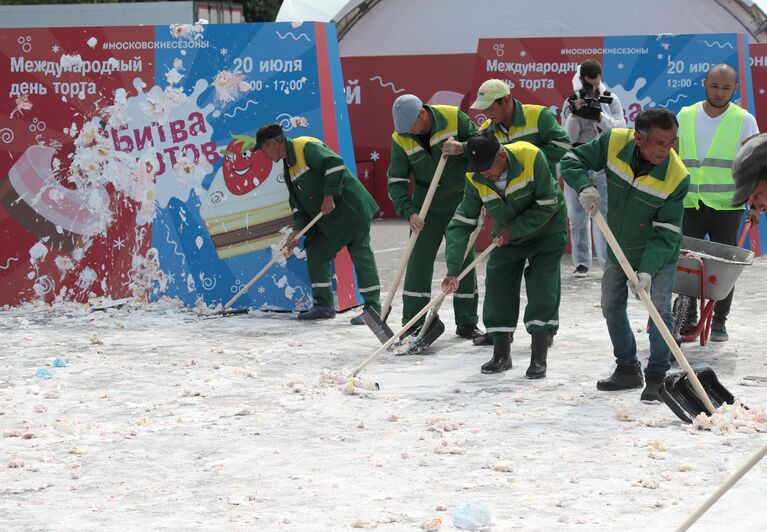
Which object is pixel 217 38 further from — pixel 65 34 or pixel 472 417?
pixel 472 417

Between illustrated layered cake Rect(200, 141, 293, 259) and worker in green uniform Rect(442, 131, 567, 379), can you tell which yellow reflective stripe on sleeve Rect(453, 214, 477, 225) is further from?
illustrated layered cake Rect(200, 141, 293, 259)

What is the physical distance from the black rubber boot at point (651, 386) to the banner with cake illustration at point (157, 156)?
381 cm

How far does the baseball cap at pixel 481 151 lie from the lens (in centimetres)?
696

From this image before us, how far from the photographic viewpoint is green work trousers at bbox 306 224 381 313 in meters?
9.39

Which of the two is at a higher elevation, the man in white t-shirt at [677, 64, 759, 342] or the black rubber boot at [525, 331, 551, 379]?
the man in white t-shirt at [677, 64, 759, 342]

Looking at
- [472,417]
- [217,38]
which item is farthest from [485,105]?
[217,38]

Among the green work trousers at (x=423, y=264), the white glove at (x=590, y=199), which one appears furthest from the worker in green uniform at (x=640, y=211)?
the green work trousers at (x=423, y=264)

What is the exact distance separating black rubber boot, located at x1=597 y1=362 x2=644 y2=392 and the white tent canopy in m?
13.1

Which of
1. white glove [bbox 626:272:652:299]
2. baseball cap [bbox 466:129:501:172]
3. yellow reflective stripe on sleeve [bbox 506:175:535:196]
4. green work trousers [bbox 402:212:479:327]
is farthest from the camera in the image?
green work trousers [bbox 402:212:479:327]

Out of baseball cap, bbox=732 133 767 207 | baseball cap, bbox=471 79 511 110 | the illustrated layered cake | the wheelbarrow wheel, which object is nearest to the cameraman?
the wheelbarrow wheel

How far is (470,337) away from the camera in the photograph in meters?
8.90

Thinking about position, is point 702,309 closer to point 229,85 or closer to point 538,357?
point 538,357

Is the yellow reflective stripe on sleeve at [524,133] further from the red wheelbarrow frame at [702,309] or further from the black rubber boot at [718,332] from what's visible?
the black rubber boot at [718,332]

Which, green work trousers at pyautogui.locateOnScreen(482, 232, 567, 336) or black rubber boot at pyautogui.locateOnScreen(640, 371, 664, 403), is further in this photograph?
green work trousers at pyautogui.locateOnScreen(482, 232, 567, 336)
